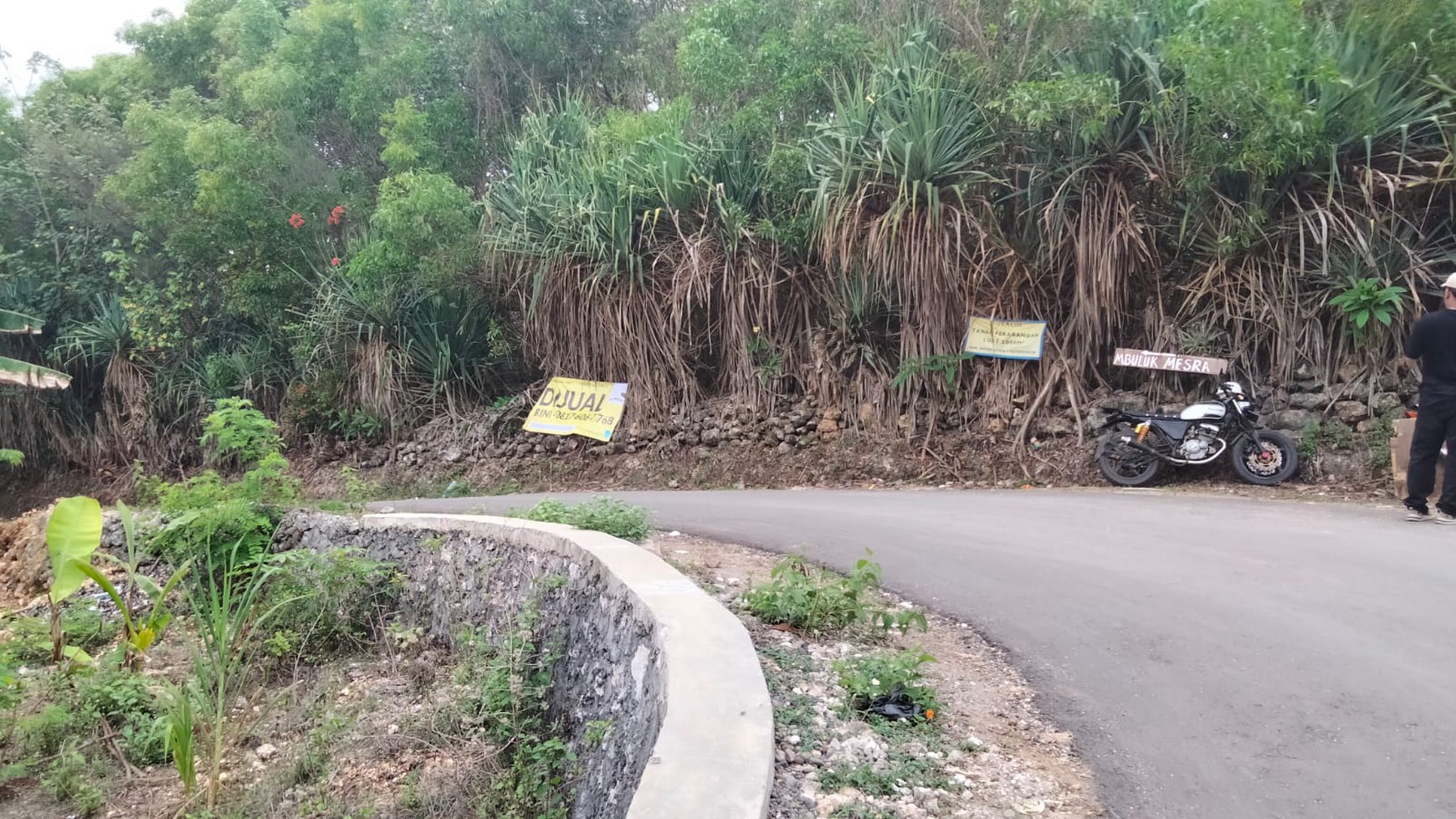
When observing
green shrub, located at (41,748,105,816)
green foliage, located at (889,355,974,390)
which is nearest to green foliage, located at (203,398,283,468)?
green shrub, located at (41,748,105,816)

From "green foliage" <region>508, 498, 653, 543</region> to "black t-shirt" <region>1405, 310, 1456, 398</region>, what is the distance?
19.4ft

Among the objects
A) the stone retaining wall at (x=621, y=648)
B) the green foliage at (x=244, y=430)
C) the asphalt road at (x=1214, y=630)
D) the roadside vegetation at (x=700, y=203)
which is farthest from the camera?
the roadside vegetation at (x=700, y=203)

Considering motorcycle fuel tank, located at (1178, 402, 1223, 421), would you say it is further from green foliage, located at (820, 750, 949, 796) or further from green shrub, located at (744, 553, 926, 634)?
green foliage, located at (820, 750, 949, 796)

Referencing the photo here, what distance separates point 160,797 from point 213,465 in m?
14.8

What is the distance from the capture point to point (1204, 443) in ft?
31.1

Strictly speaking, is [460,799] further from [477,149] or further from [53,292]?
[53,292]

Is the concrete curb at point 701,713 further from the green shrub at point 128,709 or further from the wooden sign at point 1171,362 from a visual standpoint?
the wooden sign at point 1171,362

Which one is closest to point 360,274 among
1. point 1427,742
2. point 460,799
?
point 460,799

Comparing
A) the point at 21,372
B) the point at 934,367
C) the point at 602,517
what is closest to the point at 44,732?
the point at 602,517

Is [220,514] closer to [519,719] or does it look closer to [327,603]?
[327,603]

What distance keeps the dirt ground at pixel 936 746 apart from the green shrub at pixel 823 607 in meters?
0.11

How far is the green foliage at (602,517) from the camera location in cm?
656

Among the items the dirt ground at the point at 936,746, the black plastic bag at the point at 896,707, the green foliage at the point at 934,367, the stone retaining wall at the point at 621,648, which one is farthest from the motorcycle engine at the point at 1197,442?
the black plastic bag at the point at 896,707

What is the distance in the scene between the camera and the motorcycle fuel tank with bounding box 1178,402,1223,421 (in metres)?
9.41
